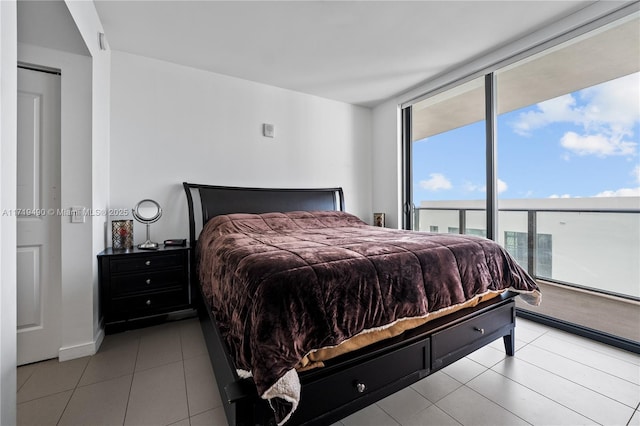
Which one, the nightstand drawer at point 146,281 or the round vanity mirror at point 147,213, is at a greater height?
the round vanity mirror at point 147,213

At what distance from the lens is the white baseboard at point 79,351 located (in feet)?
6.14

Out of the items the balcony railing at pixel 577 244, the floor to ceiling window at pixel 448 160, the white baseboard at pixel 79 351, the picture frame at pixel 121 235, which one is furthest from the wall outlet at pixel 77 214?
the balcony railing at pixel 577 244

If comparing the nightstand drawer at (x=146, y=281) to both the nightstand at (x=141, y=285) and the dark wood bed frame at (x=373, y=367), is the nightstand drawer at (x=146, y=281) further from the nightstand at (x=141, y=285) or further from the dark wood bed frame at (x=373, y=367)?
the dark wood bed frame at (x=373, y=367)

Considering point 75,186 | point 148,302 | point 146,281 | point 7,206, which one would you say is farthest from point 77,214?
point 7,206

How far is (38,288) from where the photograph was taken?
1905mm

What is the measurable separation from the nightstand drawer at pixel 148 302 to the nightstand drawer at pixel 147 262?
0.24m

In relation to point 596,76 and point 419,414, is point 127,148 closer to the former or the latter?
point 419,414

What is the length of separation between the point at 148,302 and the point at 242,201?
130 cm

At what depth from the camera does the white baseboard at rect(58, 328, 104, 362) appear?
1.87 meters

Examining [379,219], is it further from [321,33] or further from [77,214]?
[77,214]

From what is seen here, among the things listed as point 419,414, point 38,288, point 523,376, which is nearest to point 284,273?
point 419,414

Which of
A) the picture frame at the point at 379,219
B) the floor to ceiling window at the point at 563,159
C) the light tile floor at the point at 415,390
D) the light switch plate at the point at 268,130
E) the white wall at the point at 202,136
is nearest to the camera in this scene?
the light tile floor at the point at 415,390

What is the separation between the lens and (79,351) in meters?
1.92

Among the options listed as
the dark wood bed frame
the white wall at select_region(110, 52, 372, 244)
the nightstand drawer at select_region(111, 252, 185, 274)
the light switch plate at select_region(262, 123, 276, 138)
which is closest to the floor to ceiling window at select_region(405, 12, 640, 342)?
the dark wood bed frame
